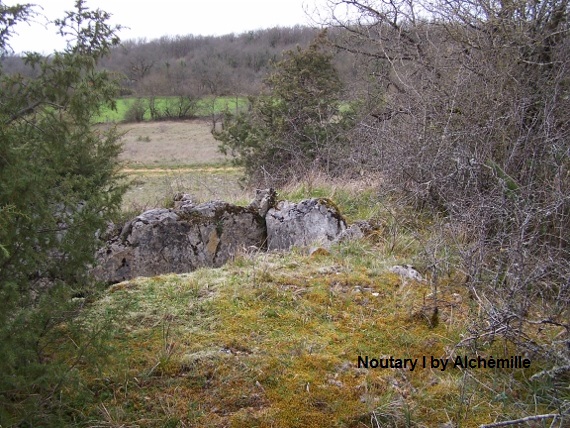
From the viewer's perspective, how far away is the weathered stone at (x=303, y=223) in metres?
6.16

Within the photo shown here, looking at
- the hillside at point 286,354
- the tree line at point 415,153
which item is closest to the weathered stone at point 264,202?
the tree line at point 415,153

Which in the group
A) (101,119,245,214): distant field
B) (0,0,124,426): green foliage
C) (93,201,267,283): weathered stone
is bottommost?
(101,119,245,214): distant field

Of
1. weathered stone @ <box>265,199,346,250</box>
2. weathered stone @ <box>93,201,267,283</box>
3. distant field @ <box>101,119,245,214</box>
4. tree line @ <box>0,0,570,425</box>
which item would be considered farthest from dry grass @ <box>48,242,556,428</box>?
distant field @ <box>101,119,245,214</box>

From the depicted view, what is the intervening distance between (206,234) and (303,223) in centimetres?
116

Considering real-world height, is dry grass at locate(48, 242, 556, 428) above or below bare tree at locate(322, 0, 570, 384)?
below

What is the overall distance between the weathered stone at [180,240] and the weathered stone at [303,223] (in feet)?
0.72

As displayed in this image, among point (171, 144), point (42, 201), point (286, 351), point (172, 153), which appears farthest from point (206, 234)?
point (171, 144)

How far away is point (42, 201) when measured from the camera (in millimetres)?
2664

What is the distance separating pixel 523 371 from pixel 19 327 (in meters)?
2.79

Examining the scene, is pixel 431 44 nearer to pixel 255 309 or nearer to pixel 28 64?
pixel 255 309

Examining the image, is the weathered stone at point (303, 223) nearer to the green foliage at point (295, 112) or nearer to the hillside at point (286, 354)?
the hillside at point (286, 354)

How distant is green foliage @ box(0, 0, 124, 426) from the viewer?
254 centimetres

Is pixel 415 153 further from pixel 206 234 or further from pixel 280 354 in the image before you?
pixel 280 354

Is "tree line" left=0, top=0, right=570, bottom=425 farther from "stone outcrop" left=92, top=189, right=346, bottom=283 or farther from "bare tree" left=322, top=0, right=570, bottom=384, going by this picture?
"stone outcrop" left=92, top=189, right=346, bottom=283
